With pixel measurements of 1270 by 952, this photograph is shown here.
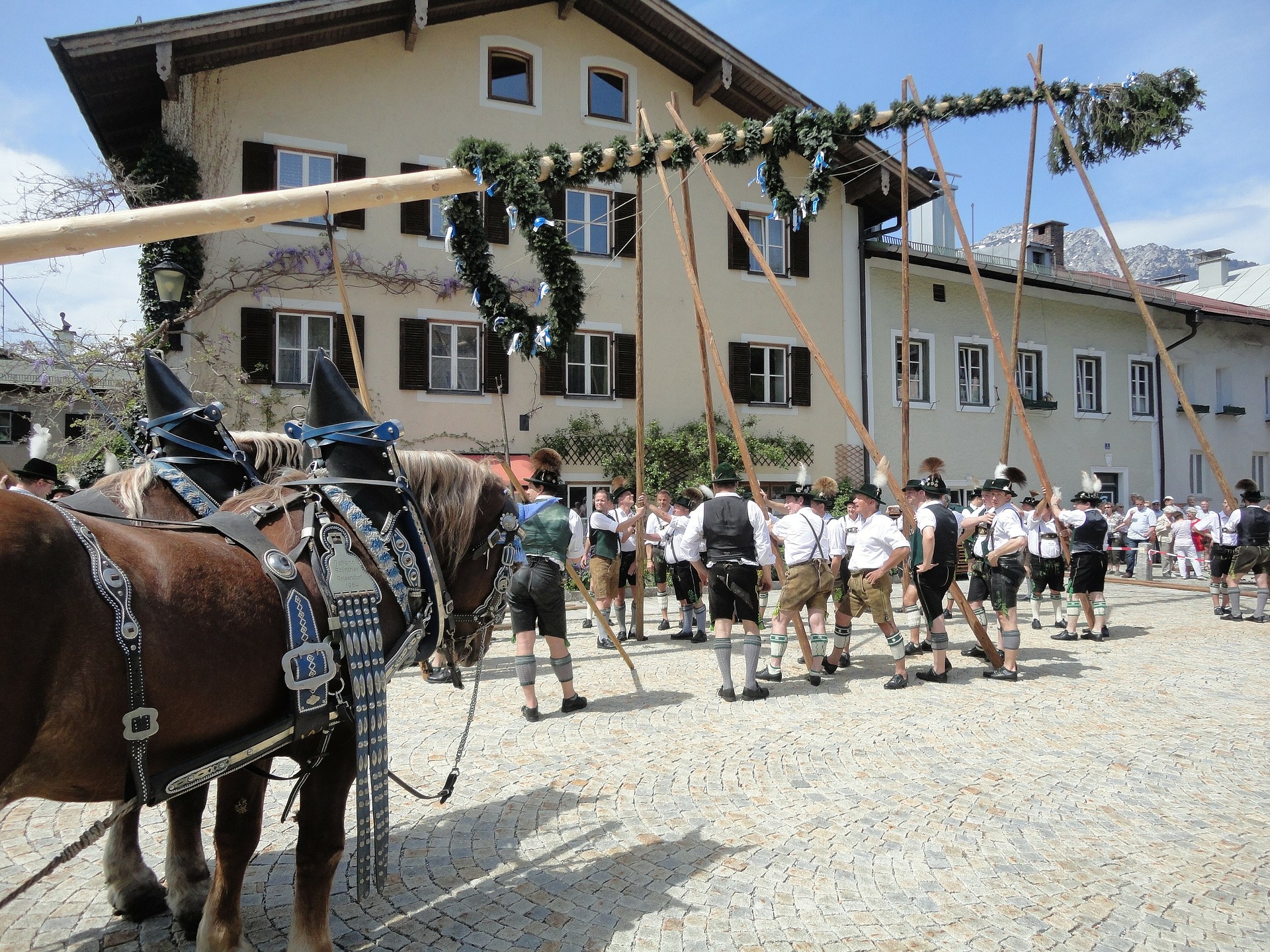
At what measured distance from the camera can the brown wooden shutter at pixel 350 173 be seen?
52.1ft

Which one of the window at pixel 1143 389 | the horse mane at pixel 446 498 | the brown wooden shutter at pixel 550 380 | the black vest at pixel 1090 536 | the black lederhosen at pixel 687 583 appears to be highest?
the window at pixel 1143 389

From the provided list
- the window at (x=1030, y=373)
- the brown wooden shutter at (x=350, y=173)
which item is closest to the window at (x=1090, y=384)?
the window at (x=1030, y=373)

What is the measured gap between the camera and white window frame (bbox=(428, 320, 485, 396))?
16.6 m

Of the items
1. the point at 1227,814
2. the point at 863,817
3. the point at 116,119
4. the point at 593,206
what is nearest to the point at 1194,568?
the point at 593,206

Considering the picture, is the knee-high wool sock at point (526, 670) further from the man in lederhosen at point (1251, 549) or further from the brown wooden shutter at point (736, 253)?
the brown wooden shutter at point (736, 253)

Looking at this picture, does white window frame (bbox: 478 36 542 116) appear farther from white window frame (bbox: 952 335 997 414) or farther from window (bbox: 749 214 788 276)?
white window frame (bbox: 952 335 997 414)

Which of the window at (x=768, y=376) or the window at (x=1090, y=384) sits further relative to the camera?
the window at (x=1090, y=384)

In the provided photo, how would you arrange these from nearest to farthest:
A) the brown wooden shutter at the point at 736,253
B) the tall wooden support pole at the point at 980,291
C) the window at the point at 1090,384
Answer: the tall wooden support pole at the point at 980,291 → the brown wooden shutter at the point at 736,253 → the window at the point at 1090,384

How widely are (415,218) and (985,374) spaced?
15.1 metres

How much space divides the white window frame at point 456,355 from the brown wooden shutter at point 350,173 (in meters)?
2.32

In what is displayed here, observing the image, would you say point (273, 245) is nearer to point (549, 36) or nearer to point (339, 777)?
point (549, 36)

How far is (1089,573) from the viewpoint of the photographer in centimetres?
1074

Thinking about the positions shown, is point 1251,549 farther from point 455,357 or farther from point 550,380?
point 455,357

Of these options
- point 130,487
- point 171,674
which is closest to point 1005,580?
point 130,487
